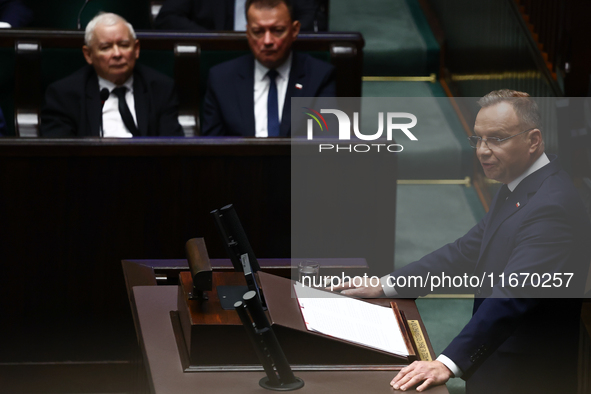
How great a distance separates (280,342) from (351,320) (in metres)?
0.15

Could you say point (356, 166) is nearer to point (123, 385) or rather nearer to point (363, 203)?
point (363, 203)

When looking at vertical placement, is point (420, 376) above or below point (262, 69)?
below

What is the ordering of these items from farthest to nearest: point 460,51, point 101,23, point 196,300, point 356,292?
point 460,51, point 101,23, point 356,292, point 196,300

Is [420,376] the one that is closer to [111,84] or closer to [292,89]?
[292,89]

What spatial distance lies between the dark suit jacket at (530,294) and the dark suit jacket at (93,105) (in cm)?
135

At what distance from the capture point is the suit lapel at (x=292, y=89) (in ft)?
8.69

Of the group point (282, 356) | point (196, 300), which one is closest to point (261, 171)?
point (196, 300)

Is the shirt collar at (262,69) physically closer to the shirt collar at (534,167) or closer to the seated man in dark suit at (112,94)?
the seated man in dark suit at (112,94)

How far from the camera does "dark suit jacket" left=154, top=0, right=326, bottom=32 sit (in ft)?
10.8

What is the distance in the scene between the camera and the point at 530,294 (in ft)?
4.37

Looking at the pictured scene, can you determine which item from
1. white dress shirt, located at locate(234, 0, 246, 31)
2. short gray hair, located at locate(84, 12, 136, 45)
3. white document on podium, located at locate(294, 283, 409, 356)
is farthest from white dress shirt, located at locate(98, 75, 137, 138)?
white document on podium, located at locate(294, 283, 409, 356)

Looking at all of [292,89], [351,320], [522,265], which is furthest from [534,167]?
[292,89]

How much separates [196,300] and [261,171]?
944 mm

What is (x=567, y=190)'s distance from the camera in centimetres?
144
